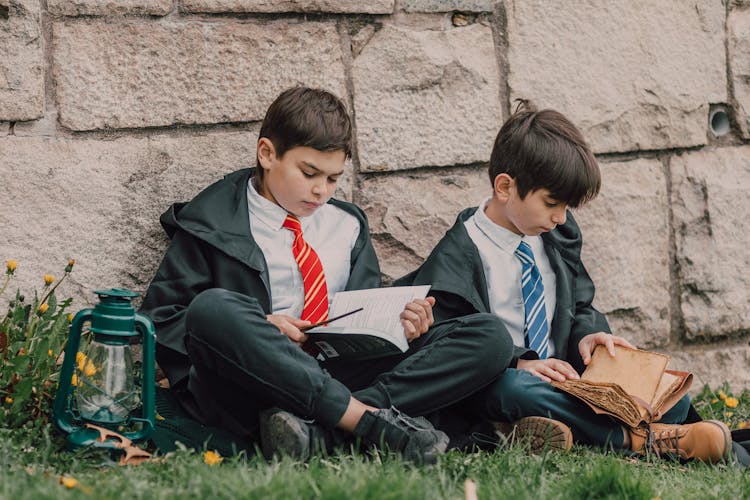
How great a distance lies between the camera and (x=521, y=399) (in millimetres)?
3070

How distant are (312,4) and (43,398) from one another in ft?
5.15

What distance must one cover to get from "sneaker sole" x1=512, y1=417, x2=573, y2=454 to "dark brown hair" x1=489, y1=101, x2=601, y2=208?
0.76 m

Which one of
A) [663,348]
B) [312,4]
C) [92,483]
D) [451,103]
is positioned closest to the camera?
[92,483]

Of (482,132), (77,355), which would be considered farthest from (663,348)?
(77,355)

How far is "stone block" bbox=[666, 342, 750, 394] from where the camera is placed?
4.12 metres

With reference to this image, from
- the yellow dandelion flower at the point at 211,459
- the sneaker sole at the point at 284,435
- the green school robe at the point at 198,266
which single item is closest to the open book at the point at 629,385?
the sneaker sole at the point at 284,435

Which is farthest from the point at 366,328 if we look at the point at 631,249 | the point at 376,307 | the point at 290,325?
the point at 631,249

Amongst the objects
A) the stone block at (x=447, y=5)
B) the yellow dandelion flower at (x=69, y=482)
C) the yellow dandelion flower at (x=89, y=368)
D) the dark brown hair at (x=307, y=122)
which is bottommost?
the yellow dandelion flower at (x=69, y=482)

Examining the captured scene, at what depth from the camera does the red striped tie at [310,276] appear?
320cm

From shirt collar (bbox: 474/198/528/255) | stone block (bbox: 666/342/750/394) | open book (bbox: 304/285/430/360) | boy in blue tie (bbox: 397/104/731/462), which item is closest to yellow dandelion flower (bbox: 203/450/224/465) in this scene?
open book (bbox: 304/285/430/360)

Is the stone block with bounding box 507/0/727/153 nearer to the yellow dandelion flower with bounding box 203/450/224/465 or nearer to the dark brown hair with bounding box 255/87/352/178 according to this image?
the dark brown hair with bounding box 255/87/352/178

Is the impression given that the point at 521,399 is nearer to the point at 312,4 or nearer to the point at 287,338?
the point at 287,338

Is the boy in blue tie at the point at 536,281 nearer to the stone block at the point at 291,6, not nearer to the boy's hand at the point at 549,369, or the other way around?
the boy's hand at the point at 549,369

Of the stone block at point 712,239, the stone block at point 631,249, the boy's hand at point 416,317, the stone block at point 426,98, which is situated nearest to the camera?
the boy's hand at point 416,317
